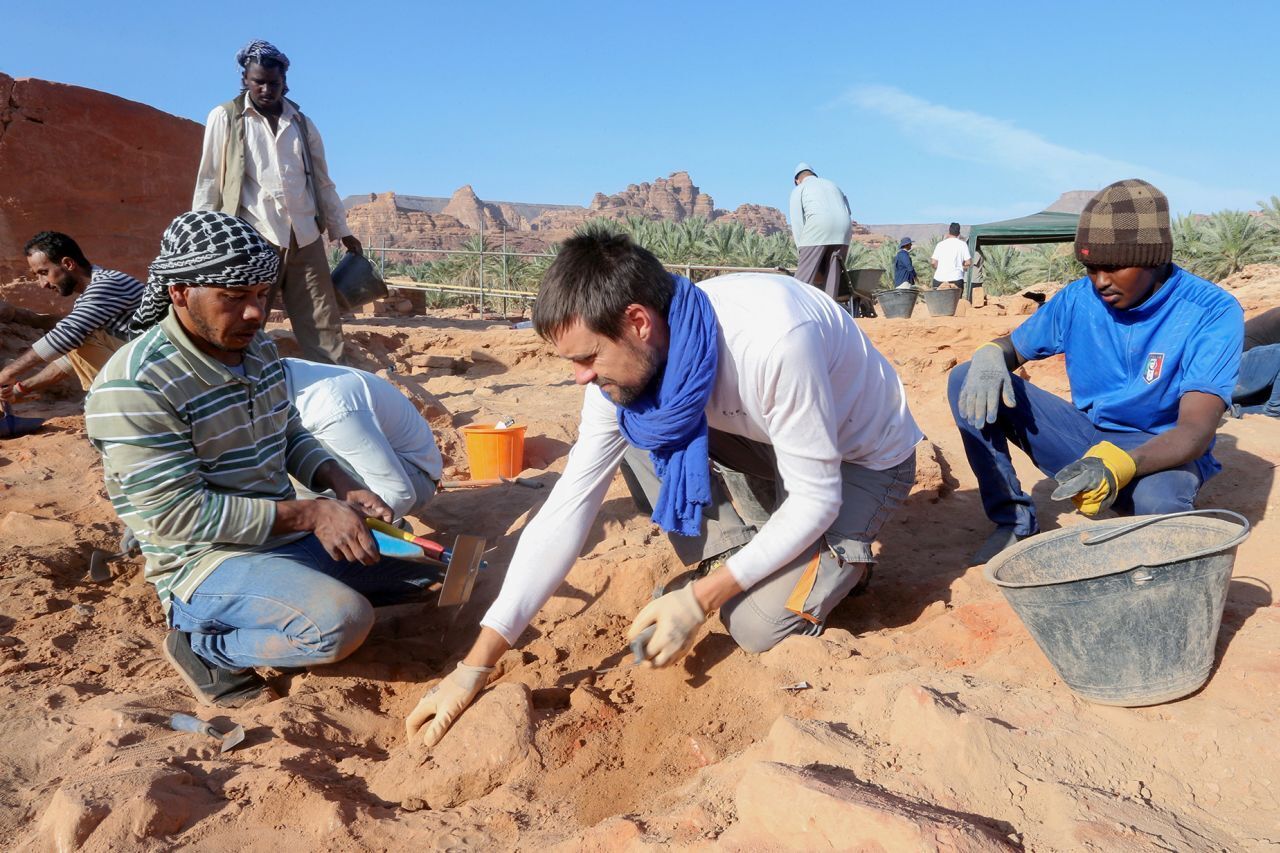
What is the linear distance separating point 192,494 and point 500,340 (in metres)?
5.61

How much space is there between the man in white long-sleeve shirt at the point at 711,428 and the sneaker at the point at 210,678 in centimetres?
60

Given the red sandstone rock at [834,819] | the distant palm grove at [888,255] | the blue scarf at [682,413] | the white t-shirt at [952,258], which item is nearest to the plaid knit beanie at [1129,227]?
the blue scarf at [682,413]

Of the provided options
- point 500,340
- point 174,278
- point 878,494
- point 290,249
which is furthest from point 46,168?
point 878,494

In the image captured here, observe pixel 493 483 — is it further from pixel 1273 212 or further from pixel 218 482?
pixel 1273 212

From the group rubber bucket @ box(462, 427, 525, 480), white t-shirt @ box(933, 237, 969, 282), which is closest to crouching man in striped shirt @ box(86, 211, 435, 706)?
rubber bucket @ box(462, 427, 525, 480)

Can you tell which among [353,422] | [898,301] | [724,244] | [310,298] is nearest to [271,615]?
[353,422]

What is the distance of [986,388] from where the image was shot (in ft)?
8.80

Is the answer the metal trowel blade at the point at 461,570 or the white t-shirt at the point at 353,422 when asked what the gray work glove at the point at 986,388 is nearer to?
the metal trowel blade at the point at 461,570

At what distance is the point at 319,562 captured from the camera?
8.25 feet

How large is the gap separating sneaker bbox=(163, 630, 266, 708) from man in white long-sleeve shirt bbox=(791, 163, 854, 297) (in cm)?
571

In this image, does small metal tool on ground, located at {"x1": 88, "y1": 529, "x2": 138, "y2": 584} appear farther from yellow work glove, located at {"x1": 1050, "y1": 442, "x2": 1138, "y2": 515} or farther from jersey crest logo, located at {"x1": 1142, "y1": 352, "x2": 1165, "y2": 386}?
jersey crest logo, located at {"x1": 1142, "y1": 352, "x2": 1165, "y2": 386}

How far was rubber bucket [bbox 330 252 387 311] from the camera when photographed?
5457 mm

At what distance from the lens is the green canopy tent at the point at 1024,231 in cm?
962

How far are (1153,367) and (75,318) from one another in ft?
14.0
